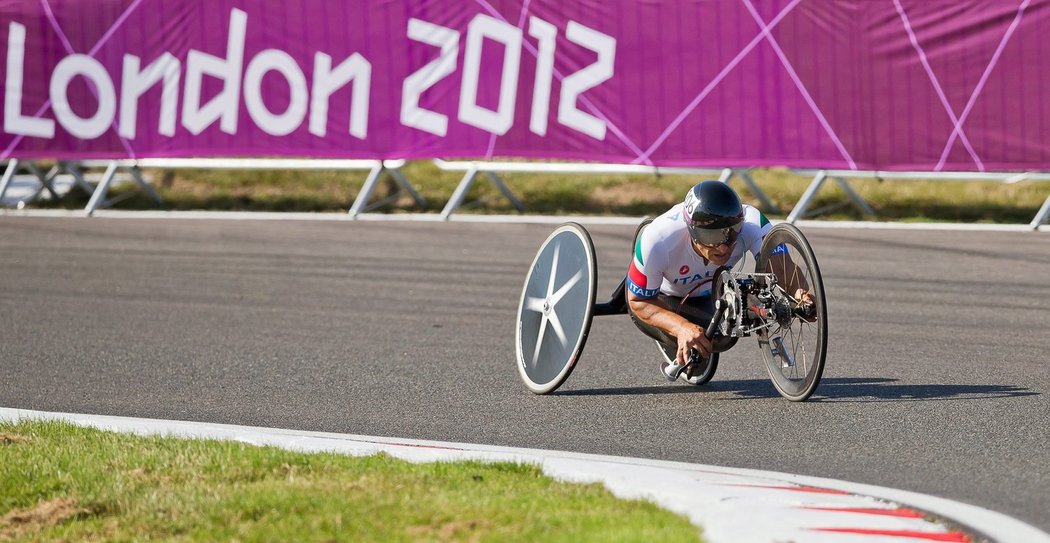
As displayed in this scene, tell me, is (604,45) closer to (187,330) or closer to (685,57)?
(685,57)

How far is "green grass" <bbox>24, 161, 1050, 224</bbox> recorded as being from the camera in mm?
15852

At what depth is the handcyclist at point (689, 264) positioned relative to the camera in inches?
285

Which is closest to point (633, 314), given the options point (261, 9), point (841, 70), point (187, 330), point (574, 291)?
point (574, 291)

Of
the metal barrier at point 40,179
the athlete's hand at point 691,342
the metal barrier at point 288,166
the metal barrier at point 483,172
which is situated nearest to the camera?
the athlete's hand at point 691,342

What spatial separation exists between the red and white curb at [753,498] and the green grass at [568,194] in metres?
10.00

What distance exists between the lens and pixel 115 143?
1719cm

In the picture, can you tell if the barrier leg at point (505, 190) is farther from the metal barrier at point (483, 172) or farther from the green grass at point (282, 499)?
the green grass at point (282, 499)

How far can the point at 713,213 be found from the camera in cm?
718

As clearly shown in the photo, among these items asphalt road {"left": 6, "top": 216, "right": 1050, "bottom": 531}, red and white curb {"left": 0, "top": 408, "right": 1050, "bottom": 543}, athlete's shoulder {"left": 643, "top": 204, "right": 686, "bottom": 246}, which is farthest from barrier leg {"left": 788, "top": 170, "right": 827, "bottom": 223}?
red and white curb {"left": 0, "top": 408, "right": 1050, "bottom": 543}

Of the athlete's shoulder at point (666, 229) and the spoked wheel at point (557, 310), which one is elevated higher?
the athlete's shoulder at point (666, 229)

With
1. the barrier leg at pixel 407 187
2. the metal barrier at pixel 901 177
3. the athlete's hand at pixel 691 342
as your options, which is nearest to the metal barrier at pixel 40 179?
the barrier leg at pixel 407 187

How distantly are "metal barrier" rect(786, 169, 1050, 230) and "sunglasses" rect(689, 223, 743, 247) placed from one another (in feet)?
25.1

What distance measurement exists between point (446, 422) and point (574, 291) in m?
1.04

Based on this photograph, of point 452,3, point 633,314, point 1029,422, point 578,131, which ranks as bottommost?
point 1029,422
